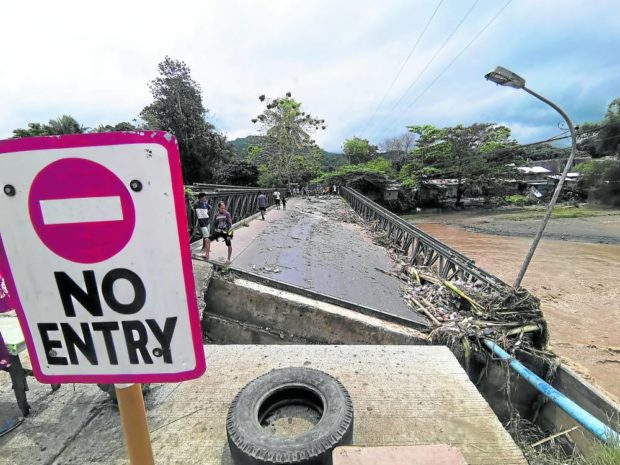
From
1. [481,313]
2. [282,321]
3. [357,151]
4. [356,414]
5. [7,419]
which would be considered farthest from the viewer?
[357,151]

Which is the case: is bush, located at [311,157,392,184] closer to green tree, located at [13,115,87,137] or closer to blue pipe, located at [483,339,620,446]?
green tree, located at [13,115,87,137]

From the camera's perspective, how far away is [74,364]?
102 cm

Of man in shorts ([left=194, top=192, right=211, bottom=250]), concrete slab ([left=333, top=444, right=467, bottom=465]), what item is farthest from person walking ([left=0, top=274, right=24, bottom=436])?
man in shorts ([left=194, top=192, right=211, bottom=250])

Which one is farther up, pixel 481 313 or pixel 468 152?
pixel 468 152

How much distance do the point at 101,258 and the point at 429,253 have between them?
30.9ft

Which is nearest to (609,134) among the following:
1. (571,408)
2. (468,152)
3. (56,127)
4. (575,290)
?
(468,152)

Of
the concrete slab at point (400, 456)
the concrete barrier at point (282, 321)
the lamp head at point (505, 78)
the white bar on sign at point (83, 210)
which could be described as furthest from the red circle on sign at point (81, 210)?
the lamp head at point (505, 78)

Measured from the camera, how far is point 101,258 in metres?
0.94

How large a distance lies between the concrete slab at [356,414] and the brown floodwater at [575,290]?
5886mm

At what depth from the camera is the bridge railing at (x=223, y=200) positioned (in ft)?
23.4

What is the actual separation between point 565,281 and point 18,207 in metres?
17.3

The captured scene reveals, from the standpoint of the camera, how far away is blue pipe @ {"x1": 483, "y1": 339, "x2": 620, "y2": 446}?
2.58 m

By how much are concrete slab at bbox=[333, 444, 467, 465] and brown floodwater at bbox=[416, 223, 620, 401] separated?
7.61 metres

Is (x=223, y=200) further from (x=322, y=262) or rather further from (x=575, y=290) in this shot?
(x=575, y=290)
